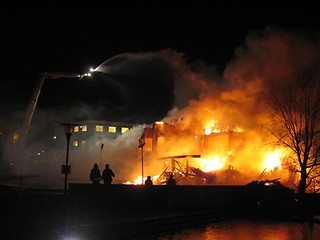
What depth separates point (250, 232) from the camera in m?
15.1

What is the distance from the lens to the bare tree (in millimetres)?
30203

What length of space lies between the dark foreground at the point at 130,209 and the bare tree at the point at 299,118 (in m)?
6.48

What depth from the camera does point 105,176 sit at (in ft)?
64.5

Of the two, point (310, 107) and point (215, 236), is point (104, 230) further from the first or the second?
point (310, 107)

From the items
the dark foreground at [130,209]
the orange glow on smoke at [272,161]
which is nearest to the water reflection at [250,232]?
the dark foreground at [130,209]

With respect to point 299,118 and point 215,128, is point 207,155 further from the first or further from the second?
point 299,118

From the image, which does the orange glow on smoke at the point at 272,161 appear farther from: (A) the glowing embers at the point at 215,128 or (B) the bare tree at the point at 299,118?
(A) the glowing embers at the point at 215,128

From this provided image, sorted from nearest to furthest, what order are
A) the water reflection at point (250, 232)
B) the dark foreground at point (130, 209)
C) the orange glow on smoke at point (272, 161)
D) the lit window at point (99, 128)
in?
the dark foreground at point (130, 209) → the water reflection at point (250, 232) → the orange glow on smoke at point (272, 161) → the lit window at point (99, 128)

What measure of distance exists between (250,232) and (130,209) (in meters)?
6.02

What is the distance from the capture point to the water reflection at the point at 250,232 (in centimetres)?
1375

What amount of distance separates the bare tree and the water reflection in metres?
12.8

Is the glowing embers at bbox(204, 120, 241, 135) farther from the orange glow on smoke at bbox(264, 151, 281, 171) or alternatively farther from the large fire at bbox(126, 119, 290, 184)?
the orange glow on smoke at bbox(264, 151, 281, 171)

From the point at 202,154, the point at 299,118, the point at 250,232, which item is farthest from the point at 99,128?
the point at 250,232

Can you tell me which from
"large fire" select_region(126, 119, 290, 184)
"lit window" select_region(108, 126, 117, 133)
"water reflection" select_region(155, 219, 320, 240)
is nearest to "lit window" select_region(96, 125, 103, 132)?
"lit window" select_region(108, 126, 117, 133)
